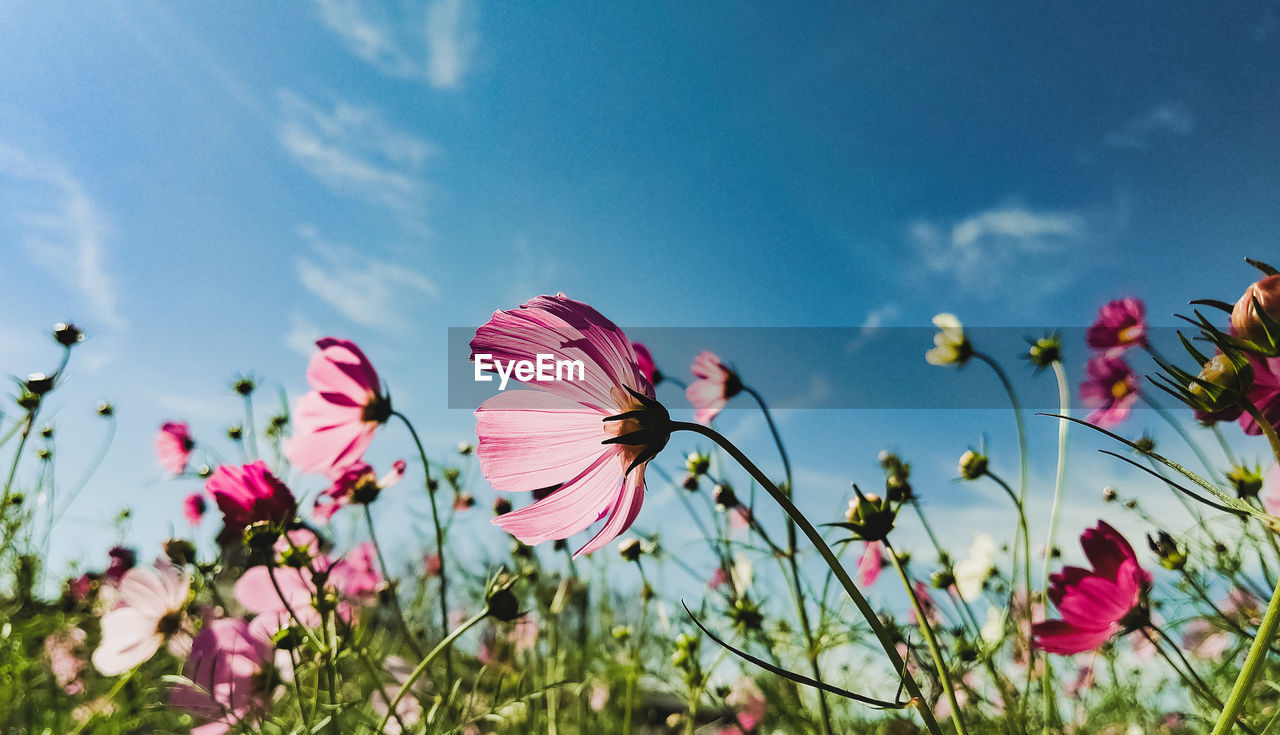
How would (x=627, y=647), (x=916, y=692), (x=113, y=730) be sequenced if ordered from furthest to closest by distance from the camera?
(x=627, y=647) → (x=113, y=730) → (x=916, y=692)

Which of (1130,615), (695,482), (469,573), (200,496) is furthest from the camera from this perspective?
(200,496)

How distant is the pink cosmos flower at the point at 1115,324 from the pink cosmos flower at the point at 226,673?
4.29ft

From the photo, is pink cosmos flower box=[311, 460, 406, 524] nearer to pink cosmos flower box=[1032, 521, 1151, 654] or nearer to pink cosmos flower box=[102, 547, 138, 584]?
pink cosmos flower box=[1032, 521, 1151, 654]

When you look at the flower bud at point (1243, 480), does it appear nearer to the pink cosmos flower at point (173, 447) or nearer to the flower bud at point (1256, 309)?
the flower bud at point (1256, 309)

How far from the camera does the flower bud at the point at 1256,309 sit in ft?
1.05

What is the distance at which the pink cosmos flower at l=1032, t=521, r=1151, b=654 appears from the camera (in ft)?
1.73

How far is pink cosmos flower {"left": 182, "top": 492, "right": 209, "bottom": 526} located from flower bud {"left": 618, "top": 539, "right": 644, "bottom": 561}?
118cm

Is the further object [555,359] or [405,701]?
[405,701]

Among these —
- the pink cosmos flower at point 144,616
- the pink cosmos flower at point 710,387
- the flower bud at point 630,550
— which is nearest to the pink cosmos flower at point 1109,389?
the pink cosmos flower at point 710,387

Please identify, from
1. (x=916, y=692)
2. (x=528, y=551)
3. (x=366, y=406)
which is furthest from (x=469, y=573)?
(x=916, y=692)

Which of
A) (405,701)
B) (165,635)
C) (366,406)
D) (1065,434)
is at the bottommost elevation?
(405,701)

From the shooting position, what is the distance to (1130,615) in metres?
0.57

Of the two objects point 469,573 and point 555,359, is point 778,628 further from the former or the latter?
point 555,359

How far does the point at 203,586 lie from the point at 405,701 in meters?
0.37
